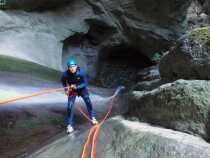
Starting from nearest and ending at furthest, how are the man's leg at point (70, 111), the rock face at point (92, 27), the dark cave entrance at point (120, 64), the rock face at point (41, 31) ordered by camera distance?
the man's leg at point (70, 111) < the rock face at point (41, 31) < the rock face at point (92, 27) < the dark cave entrance at point (120, 64)

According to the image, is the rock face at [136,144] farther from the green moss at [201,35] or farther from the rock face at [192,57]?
the green moss at [201,35]

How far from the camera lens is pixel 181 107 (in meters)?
5.77

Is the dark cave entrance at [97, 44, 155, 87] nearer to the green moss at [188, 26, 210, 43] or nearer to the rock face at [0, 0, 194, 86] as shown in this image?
the rock face at [0, 0, 194, 86]

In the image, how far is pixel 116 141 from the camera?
5.89 m

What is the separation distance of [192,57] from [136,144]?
2668mm

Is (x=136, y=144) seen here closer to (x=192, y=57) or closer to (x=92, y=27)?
(x=192, y=57)

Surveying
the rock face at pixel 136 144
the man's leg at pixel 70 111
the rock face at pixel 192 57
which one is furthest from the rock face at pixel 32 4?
the rock face at pixel 136 144

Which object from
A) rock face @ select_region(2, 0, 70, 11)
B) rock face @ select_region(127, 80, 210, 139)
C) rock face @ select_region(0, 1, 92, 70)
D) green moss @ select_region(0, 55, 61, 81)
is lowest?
rock face @ select_region(127, 80, 210, 139)

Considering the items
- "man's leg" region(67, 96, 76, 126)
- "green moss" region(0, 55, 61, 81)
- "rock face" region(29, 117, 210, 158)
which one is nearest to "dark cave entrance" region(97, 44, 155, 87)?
"green moss" region(0, 55, 61, 81)

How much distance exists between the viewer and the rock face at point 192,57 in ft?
23.0

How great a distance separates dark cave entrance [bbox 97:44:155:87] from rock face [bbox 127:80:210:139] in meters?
21.5

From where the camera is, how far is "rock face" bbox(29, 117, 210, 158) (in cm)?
495

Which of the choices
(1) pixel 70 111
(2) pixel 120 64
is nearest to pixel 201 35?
(1) pixel 70 111

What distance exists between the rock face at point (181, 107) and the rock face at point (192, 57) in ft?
3.57
